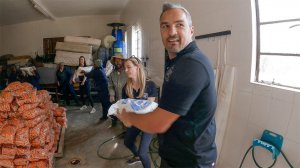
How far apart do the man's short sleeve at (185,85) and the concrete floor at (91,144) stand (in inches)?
89.6

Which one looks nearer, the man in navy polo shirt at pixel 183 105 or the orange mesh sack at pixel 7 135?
the man in navy polo shirt at pixel 183 105

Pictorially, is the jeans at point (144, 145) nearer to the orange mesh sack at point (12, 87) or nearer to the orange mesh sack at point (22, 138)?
the orange mesh sack at point (22, 138)

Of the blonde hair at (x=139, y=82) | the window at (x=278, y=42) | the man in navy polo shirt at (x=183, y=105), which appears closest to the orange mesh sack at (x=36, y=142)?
the blonde hair at (x=139, y=82)

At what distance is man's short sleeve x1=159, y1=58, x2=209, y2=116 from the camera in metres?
0.93

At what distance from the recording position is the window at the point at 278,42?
5.64 ft

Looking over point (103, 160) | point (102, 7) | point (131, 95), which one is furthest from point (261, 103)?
point (102, 7)

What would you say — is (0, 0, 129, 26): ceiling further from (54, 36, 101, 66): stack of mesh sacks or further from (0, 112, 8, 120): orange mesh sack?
(0, 112, 8, 120): orange mesh sack

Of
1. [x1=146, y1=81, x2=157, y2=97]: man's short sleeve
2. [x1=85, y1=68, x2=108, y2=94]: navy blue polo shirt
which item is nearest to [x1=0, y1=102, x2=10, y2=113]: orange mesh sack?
[x1=146, y1=81, x2=157, y2=97]: man's short sleeve

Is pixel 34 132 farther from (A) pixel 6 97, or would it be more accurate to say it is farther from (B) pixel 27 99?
(A) pixel 6 97

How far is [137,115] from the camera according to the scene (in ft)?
3.63

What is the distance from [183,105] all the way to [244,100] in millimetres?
1336

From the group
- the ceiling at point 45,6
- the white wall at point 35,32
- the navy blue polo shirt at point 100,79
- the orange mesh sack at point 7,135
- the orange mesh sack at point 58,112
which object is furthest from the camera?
the white wall at point 35,32

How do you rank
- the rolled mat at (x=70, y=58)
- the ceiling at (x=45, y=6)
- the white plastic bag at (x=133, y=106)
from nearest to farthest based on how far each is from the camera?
1. the white plastic bag at (x=133, y=106)
2. the ceiling at (x=45, y=6)
3. the rolled mat at (x=70, y=58)

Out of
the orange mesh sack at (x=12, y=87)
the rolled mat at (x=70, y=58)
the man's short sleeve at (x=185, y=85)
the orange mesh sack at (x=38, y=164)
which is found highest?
the rolled mat at (x=70, y=58)
